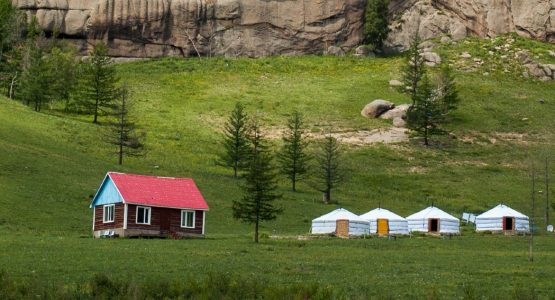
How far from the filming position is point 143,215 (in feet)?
199

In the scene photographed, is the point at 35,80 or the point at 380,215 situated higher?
the point at 35,80

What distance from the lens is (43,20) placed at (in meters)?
125

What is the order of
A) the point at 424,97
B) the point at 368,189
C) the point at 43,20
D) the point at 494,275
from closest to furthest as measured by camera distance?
the point at 494,275 → the point at 368,189 → the point at 424,97 → the point at 43,20

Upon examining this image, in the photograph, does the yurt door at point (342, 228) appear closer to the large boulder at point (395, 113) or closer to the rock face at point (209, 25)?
the large boulder at point (395, 113)

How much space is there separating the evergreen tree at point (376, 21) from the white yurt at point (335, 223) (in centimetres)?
6221

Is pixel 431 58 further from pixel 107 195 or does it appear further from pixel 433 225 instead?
pixel 107 195

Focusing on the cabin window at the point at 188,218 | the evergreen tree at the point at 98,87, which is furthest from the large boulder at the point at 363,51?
the cabin window at the point at 188,218

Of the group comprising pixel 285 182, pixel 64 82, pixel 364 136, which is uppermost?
pixel 64 82

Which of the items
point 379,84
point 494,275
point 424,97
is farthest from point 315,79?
Result: point 494,275

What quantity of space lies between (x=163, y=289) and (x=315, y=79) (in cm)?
9163

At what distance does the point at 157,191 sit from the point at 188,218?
8.15 ft

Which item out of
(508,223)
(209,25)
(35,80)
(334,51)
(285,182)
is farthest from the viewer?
(334,51)

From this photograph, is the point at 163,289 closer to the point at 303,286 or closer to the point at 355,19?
the point at 303,286

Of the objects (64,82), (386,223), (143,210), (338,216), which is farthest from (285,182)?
(64,82)
